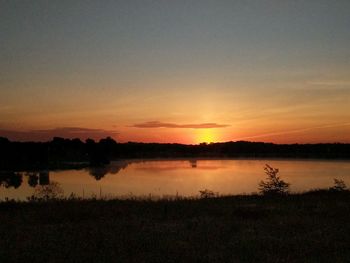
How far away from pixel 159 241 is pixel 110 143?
15532 centimetres

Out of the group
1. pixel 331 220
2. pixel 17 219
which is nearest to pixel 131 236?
pixel 17 219

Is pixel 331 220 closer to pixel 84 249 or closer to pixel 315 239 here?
pixel 315 239

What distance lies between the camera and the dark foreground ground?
37.5ft

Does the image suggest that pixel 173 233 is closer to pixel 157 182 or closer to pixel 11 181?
pixel 157 182

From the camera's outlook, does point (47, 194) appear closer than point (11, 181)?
Yes

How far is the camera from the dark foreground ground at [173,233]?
1144 centimetres

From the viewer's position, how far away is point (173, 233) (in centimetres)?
1431

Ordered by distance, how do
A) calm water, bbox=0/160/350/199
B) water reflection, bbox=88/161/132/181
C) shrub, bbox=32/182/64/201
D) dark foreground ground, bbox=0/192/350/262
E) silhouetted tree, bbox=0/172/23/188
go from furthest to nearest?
water reflection, bbox=88/161/132/181, silhouetted tree, bbox=0/172/23/188, calm water, bbox=0/160/350/199, shrub, bbox=32/182/64/201, dark foreground ground, bbox=0/192/350/262

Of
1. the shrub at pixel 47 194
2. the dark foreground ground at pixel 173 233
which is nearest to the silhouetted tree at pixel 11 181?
the shrub at pixel 47 194

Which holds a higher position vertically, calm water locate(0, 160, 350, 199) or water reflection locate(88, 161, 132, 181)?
water reflection locate(88, 161, 132, 181)

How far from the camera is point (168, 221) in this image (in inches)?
664

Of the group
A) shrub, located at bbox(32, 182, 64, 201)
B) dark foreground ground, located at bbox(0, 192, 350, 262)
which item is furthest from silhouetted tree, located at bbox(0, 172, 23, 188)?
dark foreground ground, located at bbox(0, 192, 350, 262)

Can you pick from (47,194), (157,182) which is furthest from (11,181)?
(47,194)

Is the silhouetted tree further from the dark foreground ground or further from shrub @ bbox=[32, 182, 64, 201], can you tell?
the dark foreground ground
